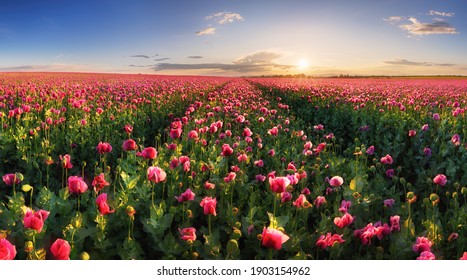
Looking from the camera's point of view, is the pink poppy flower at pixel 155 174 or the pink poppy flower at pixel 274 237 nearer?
the pink poppy flower at pixel 274 237

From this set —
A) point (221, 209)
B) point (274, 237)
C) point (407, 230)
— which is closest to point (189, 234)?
point (274, 237)

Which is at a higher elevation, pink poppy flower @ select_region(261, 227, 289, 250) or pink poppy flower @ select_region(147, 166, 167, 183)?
pink poppy flower @ select_region(147, 166, 167, 183)

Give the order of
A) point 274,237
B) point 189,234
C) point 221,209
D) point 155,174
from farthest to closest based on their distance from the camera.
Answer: point 221,209 → point 155,174 → point 189,234 → point 274,237

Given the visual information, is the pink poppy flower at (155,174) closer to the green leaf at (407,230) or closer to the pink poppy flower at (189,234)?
the pink poppy flower at (189,234)

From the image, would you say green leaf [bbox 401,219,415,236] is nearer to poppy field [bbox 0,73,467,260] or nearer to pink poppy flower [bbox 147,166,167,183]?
poppy field [bbox 0,73,467,260]

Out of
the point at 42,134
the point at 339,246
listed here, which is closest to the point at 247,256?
the point at 339,246

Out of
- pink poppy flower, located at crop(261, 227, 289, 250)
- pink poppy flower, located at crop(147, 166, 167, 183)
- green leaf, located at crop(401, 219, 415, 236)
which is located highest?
pink poppy flower, located at crop(147, 166, 167, 183)

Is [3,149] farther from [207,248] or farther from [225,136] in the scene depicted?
[207,248]

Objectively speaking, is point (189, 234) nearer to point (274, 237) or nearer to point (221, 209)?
point (274, 237)

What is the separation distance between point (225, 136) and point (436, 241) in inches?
138

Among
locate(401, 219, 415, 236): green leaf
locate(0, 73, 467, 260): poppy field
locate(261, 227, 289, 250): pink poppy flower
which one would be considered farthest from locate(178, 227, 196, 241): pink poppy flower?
locate(401, 219, 415, 236): green leaf

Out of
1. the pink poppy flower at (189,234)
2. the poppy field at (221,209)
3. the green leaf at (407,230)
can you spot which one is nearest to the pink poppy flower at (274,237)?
the poppy field at (221,209)
